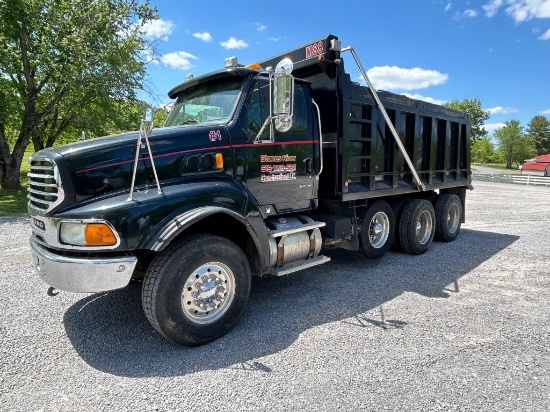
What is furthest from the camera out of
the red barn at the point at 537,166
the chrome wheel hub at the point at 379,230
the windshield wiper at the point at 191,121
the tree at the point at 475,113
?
the tree at the point at 475,113

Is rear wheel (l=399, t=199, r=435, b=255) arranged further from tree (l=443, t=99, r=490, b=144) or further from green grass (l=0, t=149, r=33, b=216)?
tree (l=443, t=99, r=490, b=144)

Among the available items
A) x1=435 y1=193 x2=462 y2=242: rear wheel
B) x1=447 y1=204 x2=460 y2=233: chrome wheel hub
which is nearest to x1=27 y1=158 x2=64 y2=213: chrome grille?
x1=435 y1=193 x2=462 y2=242: rear wheel

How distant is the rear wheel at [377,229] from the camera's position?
5773 mm

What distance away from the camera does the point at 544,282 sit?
17.2ft

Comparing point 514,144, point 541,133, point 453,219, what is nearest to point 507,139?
point 514,144

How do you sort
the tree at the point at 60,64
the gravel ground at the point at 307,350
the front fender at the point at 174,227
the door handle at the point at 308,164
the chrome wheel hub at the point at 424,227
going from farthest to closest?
the tree at the point at 60,64
the chrome wheel hub at the point at 424,227
the door handle at the point at 308,164
the front fender at the point at 174,227
the gravel ground at the point at 307,350

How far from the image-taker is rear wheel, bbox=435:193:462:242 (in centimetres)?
755

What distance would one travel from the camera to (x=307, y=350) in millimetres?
3293

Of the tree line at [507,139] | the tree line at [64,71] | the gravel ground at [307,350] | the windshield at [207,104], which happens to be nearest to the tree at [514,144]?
the tree line at [507,139]

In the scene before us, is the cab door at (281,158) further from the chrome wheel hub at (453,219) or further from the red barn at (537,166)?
the red barn at (537,166)

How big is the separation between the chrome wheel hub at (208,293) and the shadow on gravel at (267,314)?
0.89 ft

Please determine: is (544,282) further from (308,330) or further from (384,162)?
(308,330)

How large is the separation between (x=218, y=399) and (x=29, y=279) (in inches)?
150

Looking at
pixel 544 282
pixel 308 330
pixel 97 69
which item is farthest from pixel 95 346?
pixel 97 69
